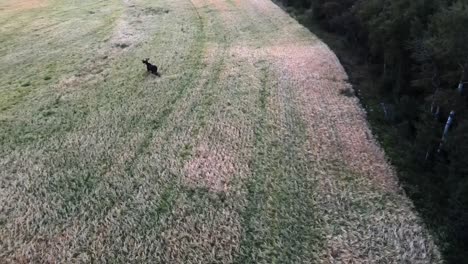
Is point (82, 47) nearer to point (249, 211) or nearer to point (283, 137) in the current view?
point (283, 137)

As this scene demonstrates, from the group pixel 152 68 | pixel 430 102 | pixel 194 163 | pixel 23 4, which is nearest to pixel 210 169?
pixel 194 163

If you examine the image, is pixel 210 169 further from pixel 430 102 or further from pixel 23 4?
pixel 23 4

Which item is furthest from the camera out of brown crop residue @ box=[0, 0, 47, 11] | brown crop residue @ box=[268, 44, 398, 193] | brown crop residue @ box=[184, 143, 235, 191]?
brown crop residue @ box=[0, 0, 47, 11]

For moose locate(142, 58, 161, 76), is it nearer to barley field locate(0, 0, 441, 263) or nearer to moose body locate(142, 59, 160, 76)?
moose body locate(142, 59, 160, 76)

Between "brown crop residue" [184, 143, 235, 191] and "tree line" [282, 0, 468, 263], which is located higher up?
"tree line" [282, 0, 468, 263]

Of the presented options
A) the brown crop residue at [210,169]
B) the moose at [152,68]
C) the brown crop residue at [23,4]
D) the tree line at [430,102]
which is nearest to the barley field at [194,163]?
the brown crop residue at [210,169]

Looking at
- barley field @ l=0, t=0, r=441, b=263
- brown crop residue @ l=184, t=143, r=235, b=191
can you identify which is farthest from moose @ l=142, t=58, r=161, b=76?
brown crop residue @ l=184, t=143, r=235, b=191

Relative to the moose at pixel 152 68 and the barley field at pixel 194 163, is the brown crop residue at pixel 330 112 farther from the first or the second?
the moose at pixel 152 68
